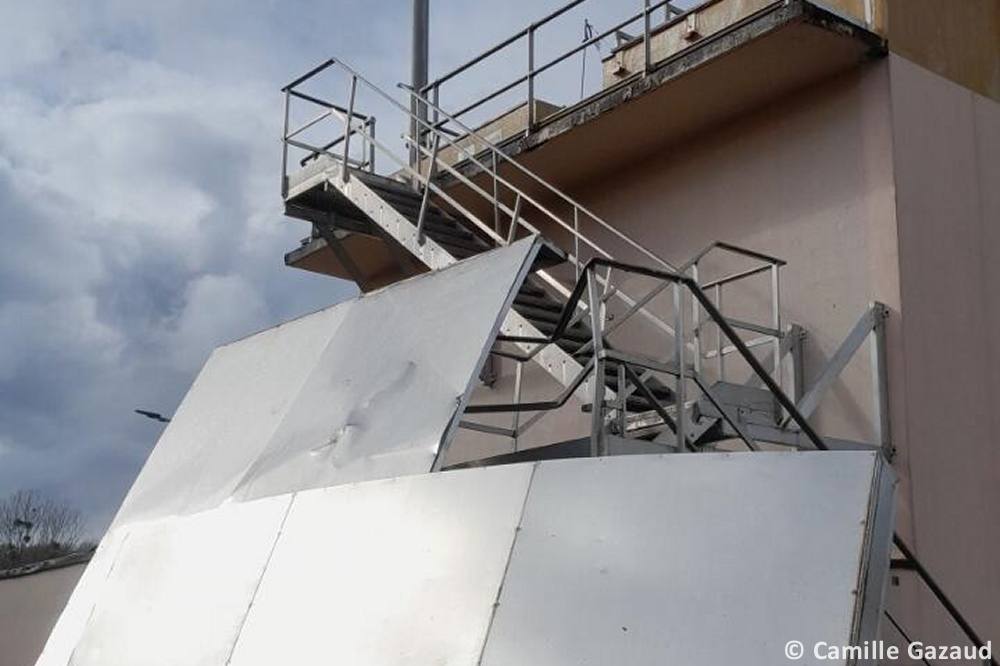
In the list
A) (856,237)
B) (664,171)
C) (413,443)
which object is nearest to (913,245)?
(856,237)

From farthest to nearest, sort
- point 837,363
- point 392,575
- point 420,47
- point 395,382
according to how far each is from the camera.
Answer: point 420,47 < point 837,363 < point 395,382 < point 392,575

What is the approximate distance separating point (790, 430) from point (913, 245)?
72.2 inches

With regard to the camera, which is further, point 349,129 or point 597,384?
point 349,129

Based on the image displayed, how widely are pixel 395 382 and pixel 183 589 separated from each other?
5.46ft

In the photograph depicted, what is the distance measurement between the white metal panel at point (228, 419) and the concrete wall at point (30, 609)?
27.2 feet

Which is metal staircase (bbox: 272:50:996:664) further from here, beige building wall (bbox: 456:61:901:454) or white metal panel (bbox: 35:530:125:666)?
white metal panel (bbox: 35:530:125:666)

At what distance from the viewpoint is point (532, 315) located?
1164cm

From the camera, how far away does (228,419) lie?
9.80 meters

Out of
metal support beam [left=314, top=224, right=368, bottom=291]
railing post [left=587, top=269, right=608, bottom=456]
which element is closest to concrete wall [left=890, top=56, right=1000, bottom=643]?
railing post [left=587, top=269, right=608, bottom=456]

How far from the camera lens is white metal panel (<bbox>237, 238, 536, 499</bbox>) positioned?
312 inches

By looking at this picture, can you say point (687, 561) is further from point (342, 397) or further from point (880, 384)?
point (880, 384)

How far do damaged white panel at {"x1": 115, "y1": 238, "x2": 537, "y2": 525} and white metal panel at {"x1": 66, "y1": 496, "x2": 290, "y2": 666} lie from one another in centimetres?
26

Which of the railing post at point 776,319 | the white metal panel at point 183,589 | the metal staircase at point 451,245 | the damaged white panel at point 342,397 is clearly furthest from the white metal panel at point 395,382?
the railing post at point 776,319

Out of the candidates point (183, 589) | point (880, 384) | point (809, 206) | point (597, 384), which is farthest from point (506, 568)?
point (809, 206)
